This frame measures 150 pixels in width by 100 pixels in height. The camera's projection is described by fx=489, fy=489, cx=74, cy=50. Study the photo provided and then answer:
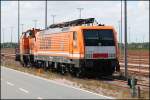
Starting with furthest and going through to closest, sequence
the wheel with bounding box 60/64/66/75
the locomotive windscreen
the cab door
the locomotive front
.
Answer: the wheel with bounding box 60/64/66/75 < the cab door < the locomotive windscreen < the locomotive front

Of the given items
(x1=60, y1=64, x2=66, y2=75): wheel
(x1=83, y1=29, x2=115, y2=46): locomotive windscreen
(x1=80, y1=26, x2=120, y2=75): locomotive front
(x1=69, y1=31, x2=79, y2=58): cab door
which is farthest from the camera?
(x1=60, y1=64, x2=66, y2=75): wheel

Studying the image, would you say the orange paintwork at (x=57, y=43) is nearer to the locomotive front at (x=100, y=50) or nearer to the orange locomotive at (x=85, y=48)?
the orange locomotive at (x=85, y=48)

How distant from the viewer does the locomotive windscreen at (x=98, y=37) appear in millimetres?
28516

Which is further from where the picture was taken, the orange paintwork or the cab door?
the cab door

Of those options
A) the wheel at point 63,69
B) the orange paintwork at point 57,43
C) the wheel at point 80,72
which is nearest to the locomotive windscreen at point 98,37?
the orange paintwork at point 57,43

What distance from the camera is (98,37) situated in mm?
28734

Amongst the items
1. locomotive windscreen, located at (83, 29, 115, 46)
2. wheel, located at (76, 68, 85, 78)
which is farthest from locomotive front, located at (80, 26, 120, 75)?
wheel, located at (76, 68, 85, 78)

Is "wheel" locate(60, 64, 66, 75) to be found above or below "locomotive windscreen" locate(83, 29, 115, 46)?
below

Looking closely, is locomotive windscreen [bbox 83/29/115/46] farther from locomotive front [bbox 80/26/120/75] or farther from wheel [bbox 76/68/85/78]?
wheel [bbox 76/68/85/78]

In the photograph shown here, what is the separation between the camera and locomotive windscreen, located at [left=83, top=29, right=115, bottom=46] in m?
28.5

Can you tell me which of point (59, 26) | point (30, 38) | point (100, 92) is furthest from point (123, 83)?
point (30, 38)

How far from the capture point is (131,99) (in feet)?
56.4

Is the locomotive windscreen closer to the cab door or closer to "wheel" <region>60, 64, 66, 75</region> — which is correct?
the cab door

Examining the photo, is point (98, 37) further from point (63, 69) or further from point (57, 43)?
point (57, 43)
